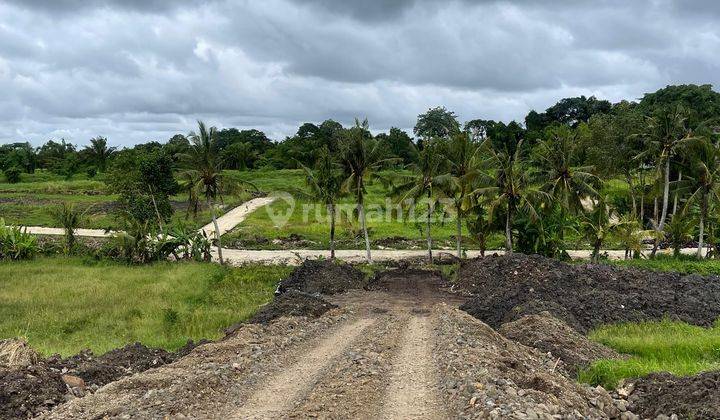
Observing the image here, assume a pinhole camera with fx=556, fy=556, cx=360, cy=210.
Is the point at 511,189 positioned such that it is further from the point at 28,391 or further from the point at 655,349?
the point at 28,391

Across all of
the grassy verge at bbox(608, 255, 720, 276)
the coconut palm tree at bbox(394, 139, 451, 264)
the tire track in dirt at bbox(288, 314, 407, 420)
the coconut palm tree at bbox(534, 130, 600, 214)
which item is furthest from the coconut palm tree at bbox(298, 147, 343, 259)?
the tire track in dirt at bbox(288, 314, 407, 420)

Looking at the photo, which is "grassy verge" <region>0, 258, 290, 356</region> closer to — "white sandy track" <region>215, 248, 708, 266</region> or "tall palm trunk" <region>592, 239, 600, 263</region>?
"white sandy track" <region>215, 248, 708, 266</region>

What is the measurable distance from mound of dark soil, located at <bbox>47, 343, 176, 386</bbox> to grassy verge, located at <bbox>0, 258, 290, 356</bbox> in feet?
8.42

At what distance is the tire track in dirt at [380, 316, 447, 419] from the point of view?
9.24m

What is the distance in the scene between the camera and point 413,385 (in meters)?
10.6

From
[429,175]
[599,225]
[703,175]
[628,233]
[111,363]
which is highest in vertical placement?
[703,175]

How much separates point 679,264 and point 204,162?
2624 cm

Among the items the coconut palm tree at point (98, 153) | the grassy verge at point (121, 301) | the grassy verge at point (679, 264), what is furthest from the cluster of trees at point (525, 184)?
the coconut palm tree at point (98, 153)

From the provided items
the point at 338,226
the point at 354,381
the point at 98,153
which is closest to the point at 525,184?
the point at 338,226

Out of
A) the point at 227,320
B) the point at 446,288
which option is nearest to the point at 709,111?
the point at 446,288

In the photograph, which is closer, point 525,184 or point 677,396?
point 677,396

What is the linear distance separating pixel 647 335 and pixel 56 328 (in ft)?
61.9

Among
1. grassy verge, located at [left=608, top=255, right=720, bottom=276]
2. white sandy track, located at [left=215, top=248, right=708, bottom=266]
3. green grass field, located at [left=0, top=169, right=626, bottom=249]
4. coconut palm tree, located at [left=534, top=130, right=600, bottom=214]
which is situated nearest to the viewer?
grassy verge, located at [left=608, top=255, right=720, bottom=276]

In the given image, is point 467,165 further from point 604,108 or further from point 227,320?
point 604,108
